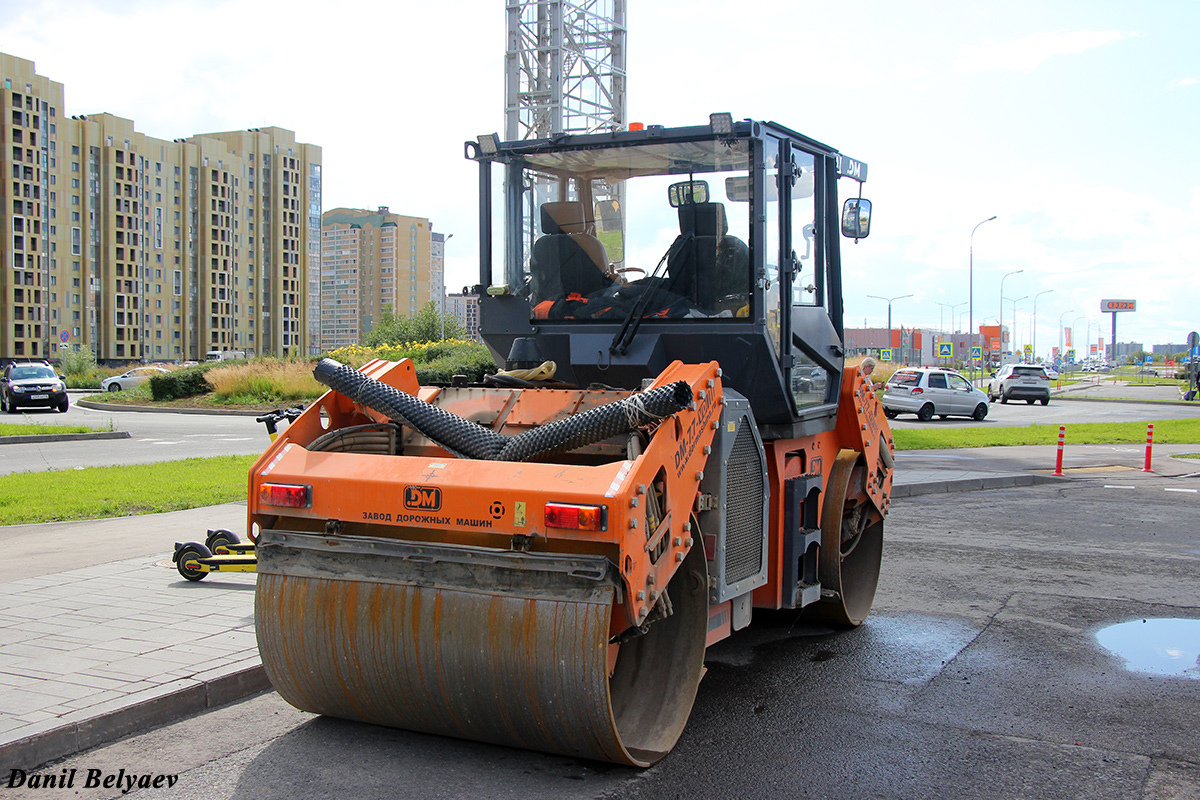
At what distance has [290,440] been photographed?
446cm

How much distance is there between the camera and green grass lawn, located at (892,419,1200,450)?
22203 millimetres

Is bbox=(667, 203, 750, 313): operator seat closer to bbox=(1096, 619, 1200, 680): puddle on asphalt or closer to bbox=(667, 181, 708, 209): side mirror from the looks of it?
bbox=(667, 181, 708, 209): side mirror

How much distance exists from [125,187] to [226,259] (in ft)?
51.1

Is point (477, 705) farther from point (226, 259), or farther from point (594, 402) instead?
point (226, 259)

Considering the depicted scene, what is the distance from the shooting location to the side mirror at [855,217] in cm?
654

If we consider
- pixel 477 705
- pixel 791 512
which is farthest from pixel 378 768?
pixel 791 512

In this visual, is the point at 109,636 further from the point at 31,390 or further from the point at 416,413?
the point at 31,390

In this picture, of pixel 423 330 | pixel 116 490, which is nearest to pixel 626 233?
pixel 116 490

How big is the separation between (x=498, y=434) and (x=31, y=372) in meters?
Answer: 31.6

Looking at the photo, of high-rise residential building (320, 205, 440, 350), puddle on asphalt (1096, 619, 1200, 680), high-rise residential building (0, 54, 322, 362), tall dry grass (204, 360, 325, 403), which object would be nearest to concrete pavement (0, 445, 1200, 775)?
puddle on asphalt (1096, 619, 1200, 680)

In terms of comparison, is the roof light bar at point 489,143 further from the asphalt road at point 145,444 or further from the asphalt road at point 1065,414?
the asphalt road at point 1065,414

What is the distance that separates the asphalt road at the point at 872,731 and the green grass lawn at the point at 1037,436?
14.6 m

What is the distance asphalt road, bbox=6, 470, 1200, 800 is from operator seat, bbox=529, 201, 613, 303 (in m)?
2.38

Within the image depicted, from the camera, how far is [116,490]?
11.7 m
